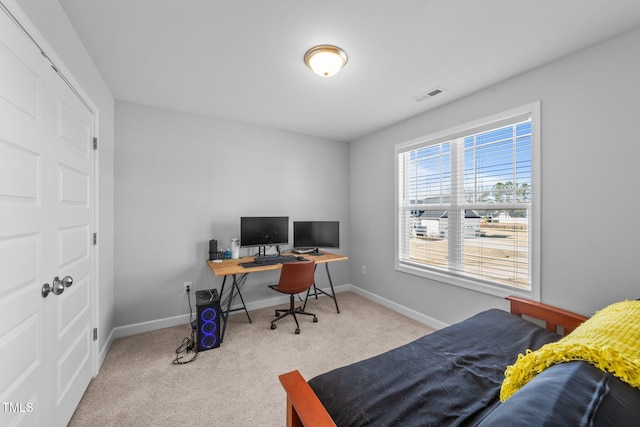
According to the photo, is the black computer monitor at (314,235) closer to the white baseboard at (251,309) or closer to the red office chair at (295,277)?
the red office chair at (295,277)

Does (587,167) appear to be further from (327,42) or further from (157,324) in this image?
(157,324)

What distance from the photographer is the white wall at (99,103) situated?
52.2 inches

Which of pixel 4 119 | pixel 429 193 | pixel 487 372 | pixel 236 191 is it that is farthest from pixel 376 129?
pixel 4 119

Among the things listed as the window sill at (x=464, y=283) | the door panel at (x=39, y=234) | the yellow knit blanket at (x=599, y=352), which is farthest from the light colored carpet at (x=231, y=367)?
the yellow knit blanket at (x=599, y=352)

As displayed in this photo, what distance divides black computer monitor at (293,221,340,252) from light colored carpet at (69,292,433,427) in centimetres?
91

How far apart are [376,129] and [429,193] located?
1244mm

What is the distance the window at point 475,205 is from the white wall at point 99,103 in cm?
316

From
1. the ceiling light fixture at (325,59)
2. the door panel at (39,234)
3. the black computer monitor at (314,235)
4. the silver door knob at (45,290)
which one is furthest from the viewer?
the black computer monitor at (314,235)

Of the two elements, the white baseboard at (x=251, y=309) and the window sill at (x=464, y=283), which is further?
the white baseboard at (x=251, y=309)

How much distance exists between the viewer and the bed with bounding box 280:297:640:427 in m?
0.67

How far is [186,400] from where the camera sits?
5.95 feet

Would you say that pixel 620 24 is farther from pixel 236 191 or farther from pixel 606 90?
pixel 236 191

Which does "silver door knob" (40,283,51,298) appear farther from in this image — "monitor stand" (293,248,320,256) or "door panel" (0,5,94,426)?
"monitor stand" (293,248,320,256)

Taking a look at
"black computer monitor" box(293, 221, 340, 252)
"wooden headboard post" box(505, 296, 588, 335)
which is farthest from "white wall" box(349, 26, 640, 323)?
"black computer monitor" box(293, 221, 340, 252)
